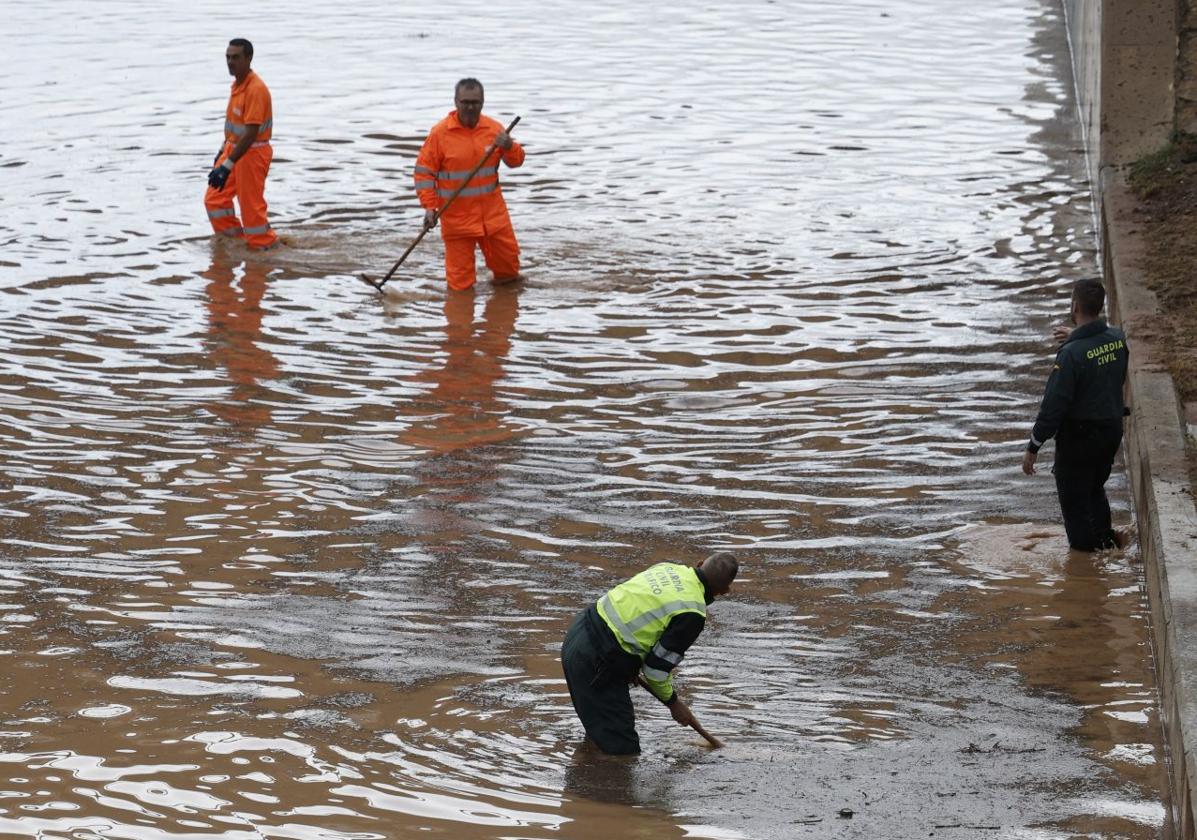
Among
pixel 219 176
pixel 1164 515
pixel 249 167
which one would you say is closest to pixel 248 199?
pixel 249 167

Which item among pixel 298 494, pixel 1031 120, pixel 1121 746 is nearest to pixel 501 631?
pixel 298 494

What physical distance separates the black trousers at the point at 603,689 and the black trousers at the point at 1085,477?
10.7ft

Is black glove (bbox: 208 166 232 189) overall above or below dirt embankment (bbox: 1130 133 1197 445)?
above

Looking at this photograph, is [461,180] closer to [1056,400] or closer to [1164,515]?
[1056,400]

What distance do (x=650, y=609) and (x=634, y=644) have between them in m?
0.16

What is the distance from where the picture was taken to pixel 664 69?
2439cm

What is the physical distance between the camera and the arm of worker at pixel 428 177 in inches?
564

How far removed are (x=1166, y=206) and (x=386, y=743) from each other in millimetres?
9446

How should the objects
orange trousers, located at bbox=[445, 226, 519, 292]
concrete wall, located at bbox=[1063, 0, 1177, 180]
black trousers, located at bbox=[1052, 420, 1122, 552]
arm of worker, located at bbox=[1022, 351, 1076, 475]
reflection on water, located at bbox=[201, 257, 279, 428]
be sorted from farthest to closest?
concrete wall, located at bbox=[1063, 0, 1177, 180], orange trousers, located at bbox=[445, 226, 519, 292], reflection on water, located at bbox=[201, 257, 279, 428], black trousers, located at bbox=[1052, 420, 1122, 552], arm of worker, located at bbox=[1022, 351, 1076, 475]

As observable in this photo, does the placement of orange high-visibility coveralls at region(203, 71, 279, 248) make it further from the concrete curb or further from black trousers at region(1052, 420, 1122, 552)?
black trousers at region(1052, 420, 1122, 552)

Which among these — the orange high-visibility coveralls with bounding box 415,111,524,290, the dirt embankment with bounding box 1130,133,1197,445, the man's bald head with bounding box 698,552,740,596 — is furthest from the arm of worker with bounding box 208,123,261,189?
the man's bald head with bounding box 698,552,740,596

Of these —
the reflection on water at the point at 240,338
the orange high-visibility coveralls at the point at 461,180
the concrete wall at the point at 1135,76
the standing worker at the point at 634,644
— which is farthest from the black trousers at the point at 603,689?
the concrete wall at the point at 1135,76

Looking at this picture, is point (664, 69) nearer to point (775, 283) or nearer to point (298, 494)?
point (775, 283)

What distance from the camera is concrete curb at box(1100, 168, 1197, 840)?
22.2ft
